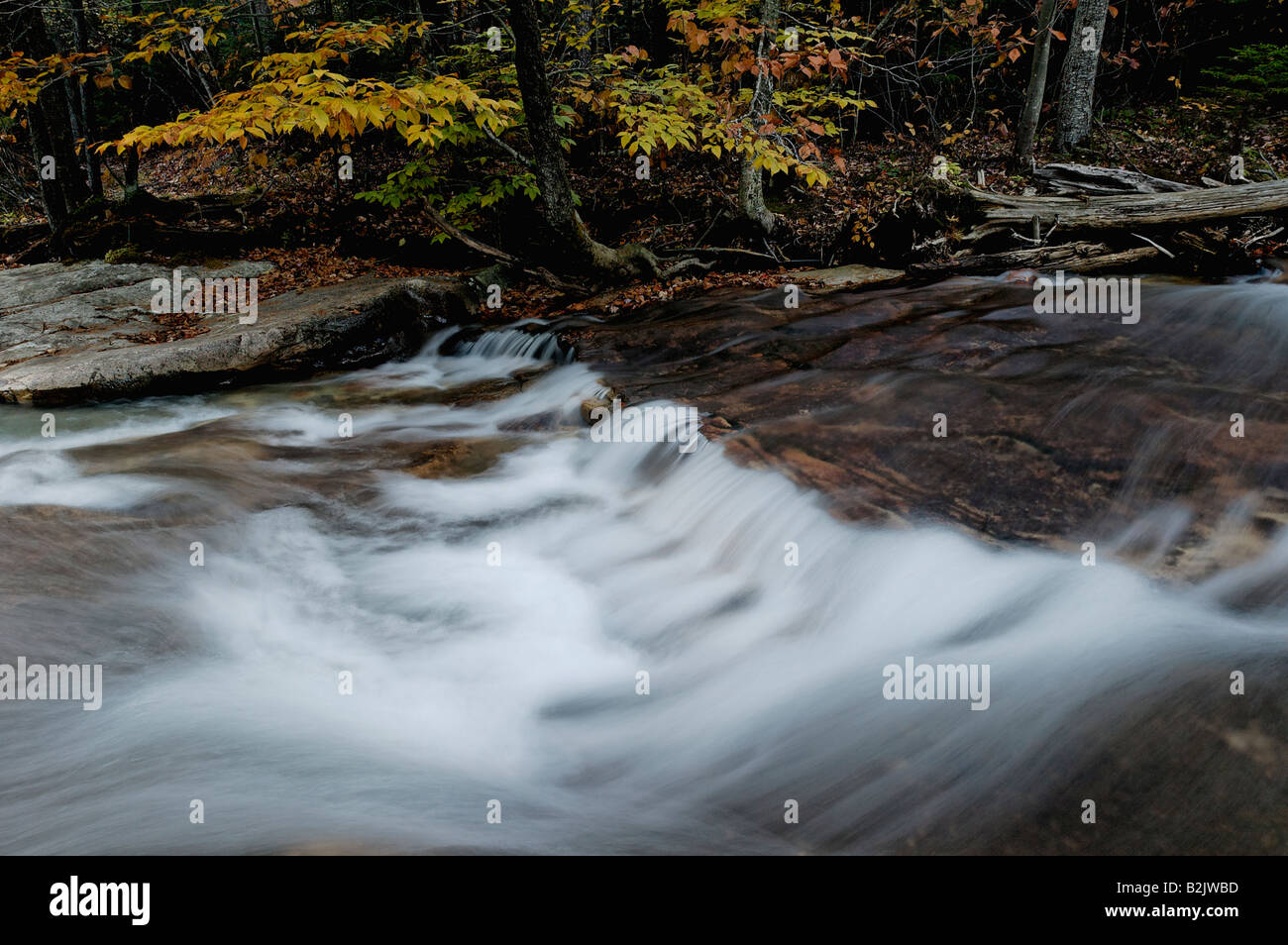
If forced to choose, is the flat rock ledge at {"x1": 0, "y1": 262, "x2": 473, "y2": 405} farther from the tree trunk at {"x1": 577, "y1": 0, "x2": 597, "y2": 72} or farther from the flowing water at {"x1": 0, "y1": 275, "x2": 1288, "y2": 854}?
the tree trunk at {"x1": 577, "y1": 0, "x2": 597, "y2": 72}

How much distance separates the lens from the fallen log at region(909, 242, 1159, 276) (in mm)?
7156

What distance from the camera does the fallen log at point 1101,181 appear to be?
794 cm

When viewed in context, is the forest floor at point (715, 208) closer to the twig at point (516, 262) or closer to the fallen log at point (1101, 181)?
the twig at point (516, 262)

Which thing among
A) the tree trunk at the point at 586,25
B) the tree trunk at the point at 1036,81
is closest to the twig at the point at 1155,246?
the tree trunk at the point at 1036,81

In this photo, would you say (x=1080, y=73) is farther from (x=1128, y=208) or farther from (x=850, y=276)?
(x=850, y=276)

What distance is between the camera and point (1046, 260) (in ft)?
24.7

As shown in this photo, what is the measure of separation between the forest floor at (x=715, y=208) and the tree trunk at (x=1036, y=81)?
1.29ft

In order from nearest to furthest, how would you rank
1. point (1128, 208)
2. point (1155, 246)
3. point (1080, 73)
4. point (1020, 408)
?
point (1020, 408), point (1155, 246), point (1128, 208), point (1080, 73)

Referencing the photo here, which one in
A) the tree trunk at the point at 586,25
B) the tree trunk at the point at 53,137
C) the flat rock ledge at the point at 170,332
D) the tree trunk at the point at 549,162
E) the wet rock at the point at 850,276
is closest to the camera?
the flat rock ledge at the point at 170,332

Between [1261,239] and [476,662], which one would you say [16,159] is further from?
[1261,239]

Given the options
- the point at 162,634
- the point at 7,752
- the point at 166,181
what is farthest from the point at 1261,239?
the point at 166,181

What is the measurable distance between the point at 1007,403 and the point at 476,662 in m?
3.53

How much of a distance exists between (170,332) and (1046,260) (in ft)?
30.3

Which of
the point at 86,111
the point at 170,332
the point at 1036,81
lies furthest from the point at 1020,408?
the point at 86,111
